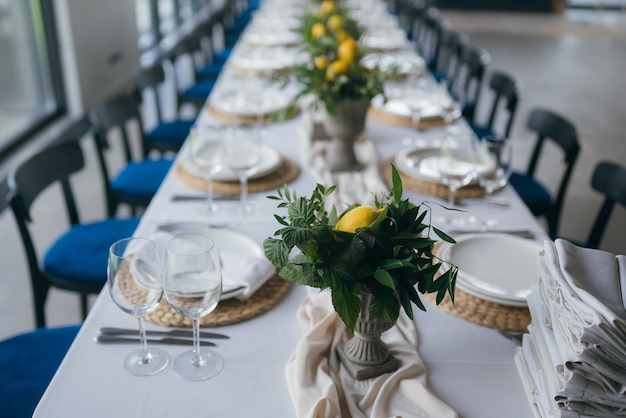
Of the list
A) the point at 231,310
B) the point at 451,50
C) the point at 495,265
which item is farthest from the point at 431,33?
the point at 231,310

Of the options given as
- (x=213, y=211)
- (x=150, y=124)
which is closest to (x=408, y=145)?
(x=213, y=211)

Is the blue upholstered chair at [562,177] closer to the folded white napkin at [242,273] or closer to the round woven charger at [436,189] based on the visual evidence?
the round woven charger at [436,189]

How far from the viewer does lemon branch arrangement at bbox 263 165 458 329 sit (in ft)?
3.50

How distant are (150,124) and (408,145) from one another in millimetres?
3272

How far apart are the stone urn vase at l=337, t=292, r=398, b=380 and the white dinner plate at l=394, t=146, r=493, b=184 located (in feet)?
3.18

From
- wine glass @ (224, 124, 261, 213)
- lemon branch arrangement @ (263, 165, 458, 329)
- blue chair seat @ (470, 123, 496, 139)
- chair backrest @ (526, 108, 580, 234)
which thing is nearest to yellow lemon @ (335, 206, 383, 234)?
lemon branch arrangement @ (263, 165, 458, 329)

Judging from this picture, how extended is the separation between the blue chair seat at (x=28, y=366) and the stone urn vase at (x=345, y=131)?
105 cm

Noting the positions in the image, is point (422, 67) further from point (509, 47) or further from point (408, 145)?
point (509, 47)

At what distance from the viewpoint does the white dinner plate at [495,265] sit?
147cm

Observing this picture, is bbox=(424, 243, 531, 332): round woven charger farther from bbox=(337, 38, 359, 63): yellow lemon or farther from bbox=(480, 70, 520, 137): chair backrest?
bbox=(480, 70, 520, 137): chair backrest

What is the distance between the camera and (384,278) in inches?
41.3

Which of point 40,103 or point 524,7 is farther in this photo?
point 524,7

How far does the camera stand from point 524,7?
12148 mm

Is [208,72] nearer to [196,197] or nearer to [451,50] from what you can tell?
[451,50]
